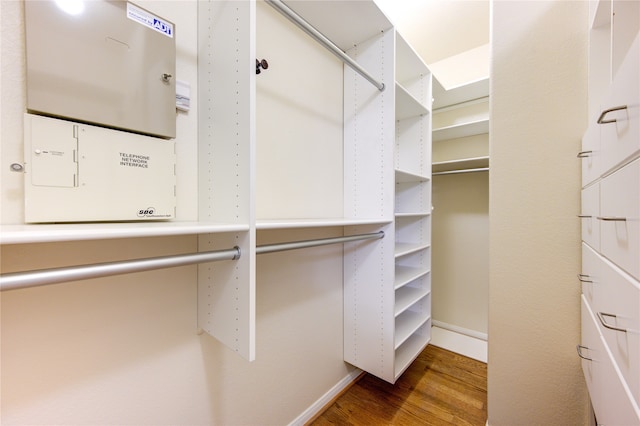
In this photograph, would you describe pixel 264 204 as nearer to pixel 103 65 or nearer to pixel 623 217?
pixel 103 65

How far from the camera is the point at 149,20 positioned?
32.1 inches

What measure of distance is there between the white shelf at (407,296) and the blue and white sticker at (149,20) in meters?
1.77

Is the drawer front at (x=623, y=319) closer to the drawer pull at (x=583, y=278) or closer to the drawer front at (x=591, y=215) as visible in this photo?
the drawer front at (x=591, y=215)

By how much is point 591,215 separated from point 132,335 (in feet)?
5.49

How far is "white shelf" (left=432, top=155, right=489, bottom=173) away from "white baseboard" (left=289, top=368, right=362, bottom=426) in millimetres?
1853

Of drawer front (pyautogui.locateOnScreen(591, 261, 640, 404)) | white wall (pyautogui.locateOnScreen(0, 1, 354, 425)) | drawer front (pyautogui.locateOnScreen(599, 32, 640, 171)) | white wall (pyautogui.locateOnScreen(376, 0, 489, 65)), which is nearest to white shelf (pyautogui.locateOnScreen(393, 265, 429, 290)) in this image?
white wall (pyautogui.locateOnScreen(0, 1, 354, 425))

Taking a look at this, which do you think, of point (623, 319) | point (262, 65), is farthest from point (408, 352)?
point (262, 65)

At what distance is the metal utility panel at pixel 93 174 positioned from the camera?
0.65 m

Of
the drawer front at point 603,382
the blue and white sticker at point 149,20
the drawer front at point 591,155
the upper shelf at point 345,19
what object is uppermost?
the upper shelf at point 345,19

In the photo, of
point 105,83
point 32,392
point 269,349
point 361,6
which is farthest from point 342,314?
point 361,6

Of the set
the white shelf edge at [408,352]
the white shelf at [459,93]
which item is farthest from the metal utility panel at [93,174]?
the white shelf at [459,93]

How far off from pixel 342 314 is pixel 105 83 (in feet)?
5.50

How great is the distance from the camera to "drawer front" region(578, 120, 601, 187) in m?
0.83

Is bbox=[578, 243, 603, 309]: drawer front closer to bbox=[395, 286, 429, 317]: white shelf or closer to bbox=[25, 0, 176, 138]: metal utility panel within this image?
bbox=[395, 286, 429, 317]: white shelf
